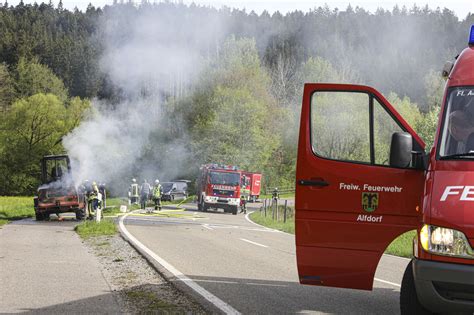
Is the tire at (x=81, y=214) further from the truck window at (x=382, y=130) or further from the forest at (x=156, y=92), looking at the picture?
the truck window at (x=382, y=130)

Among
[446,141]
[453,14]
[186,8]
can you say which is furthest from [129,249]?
[453,14]

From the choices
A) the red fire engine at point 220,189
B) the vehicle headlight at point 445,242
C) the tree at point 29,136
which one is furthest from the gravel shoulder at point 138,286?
the tree at point 29,136

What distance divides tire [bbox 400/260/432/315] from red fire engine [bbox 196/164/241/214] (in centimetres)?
3078

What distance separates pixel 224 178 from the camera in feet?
123

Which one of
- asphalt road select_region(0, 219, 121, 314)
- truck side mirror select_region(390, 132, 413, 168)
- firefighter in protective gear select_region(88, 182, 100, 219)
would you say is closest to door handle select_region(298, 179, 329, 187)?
truck side mirror select_region(390, 132, 413, 168)

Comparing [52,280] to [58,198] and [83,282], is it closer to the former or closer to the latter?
[83,282]

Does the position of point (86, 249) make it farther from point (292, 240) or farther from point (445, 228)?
point (445, 228)

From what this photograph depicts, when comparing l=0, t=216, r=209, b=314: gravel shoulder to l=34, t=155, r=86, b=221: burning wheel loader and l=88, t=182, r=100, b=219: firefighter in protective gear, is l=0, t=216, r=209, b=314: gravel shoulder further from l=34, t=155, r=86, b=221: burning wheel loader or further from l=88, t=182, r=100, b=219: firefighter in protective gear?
l=34, t=155, r=86, b=221: burning wheel loader

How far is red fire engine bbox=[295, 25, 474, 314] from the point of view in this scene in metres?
5.48

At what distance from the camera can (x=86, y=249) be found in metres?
13.4

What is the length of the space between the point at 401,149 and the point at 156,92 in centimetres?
4200

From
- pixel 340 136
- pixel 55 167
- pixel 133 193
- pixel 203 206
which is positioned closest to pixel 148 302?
pixel 340 136

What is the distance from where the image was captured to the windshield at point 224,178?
37281 mm

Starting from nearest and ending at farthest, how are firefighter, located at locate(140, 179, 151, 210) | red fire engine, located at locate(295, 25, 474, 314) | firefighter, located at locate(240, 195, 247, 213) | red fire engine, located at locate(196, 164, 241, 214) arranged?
red fire engine, located at locate(295, 25, 474, 314) → firefighter, located at locate(140, 179, 151, 210) → red fire engine, located at locate(196, 164, 241, 214) → firefighter, located at locate(240, 195, 247, 213)
